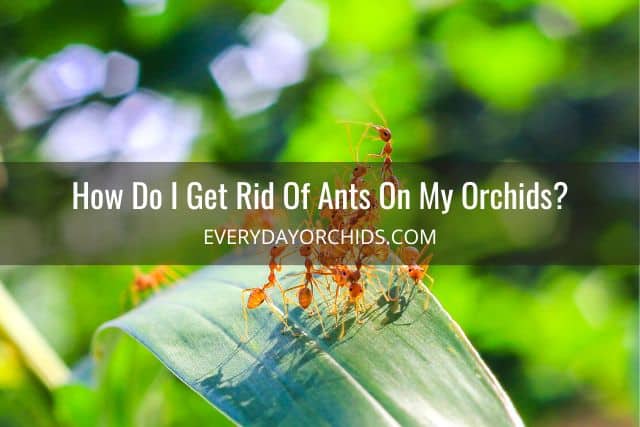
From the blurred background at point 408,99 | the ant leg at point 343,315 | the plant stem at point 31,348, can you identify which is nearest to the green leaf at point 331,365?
the ant leg at point 343,315

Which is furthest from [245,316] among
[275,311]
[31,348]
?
[31,348]

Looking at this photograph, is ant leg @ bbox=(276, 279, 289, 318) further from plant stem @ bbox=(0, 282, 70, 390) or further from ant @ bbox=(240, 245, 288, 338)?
plant stem @ bbox=(0, 282, 70, 390)

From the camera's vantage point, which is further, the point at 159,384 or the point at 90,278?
the point at 90,278

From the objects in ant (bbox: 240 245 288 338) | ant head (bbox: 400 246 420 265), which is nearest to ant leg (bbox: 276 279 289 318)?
ant (bbox: 240 245 288 338)

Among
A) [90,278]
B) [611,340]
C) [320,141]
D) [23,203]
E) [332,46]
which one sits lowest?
[611,340]

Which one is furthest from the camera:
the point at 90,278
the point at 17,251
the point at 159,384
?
the point at 17,251

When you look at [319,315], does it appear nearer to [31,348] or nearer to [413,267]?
[413,267]

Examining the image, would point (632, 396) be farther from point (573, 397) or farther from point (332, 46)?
point (332, 46)

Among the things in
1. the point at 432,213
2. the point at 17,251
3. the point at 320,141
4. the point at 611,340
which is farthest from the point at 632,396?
the point at 17,251
